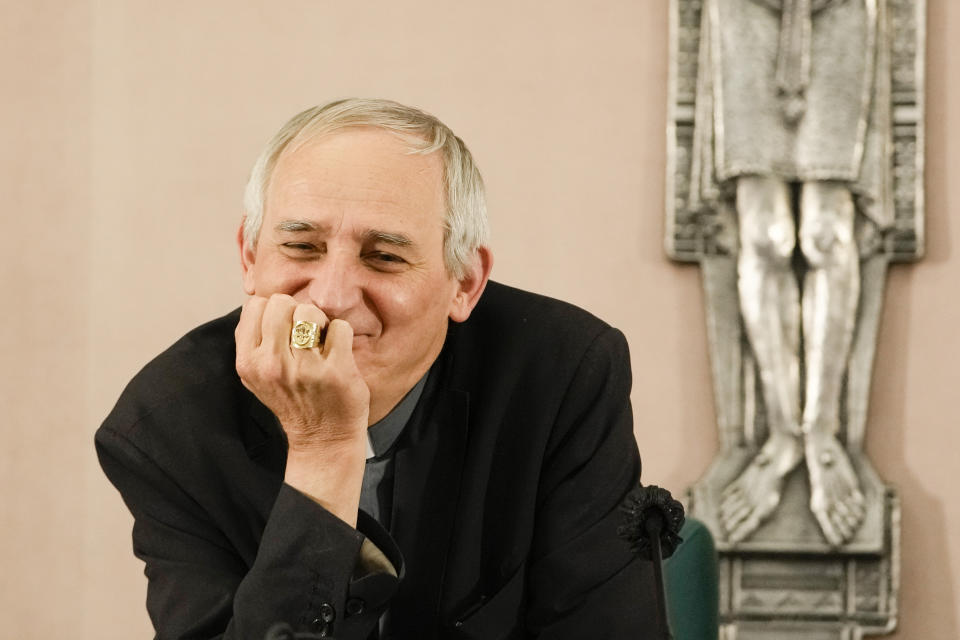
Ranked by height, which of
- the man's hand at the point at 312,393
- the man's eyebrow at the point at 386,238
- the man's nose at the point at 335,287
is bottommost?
the man's hand at the point at 312,393

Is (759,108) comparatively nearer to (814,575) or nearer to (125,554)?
(814,575)

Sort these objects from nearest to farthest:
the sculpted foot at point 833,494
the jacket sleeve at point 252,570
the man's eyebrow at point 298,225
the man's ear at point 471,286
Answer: the jacket sleeve at point 252,570, the man's eyebrow at point 298,225, the man's ear at point 471,286, the sculpted foot at point 833,494

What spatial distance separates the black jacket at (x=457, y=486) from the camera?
1.34 m

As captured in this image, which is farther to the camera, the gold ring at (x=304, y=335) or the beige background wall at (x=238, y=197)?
the beige background wall at (x=238, y=197)

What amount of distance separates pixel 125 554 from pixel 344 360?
2.12 metres

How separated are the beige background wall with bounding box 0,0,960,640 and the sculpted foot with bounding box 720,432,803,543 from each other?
16 cm

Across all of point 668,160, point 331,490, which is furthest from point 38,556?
point 331,490

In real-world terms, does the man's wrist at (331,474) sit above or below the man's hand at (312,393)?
below

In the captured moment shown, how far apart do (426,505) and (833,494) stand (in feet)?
5.57

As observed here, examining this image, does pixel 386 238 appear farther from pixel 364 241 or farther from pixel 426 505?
pixel 426 505

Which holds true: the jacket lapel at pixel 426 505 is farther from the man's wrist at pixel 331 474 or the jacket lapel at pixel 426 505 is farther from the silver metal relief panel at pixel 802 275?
the silver metal relief panel at pixel 802 275

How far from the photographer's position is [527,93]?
10.1ft

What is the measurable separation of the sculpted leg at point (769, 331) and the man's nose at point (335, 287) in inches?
70.0

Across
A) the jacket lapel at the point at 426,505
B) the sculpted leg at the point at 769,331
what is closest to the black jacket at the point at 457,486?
the jacket lapel at the point at 426,505
